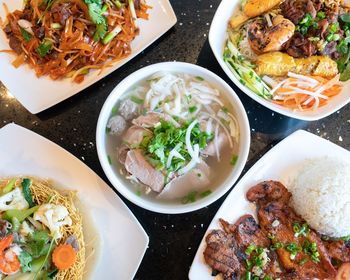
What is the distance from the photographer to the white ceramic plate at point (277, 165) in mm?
1983

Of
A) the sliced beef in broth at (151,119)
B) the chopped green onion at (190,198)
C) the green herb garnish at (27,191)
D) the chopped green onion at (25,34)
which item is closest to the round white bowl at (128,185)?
the chopped green onion at (190,198)

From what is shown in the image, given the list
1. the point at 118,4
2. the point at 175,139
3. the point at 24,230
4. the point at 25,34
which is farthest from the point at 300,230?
the point at 25,34

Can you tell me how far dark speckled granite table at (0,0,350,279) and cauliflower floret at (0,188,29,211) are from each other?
335 millimetres

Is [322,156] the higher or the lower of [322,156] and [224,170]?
the lower

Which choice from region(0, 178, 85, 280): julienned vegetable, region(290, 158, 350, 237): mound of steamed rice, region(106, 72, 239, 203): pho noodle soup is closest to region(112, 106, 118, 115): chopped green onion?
region(106, 72, 239, 203): pho noodle soup

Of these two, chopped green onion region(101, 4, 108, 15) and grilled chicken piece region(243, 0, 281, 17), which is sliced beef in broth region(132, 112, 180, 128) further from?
grilled chicken piece region(243, 0, 281, 17)

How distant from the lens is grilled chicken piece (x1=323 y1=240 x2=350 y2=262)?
1.99 m

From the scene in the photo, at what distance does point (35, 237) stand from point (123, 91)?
690 millimetres

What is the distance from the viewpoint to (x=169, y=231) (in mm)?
2115

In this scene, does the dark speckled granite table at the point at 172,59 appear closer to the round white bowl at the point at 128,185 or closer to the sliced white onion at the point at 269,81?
the sliced white onion at the point at 269,81

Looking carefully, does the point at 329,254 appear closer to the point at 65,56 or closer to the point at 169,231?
the point at 169,231

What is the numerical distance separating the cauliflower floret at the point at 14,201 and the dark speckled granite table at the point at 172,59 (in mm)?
335

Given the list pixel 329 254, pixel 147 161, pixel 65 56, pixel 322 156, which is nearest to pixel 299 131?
pixel 322 156

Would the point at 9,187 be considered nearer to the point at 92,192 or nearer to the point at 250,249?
the point at 92,192
